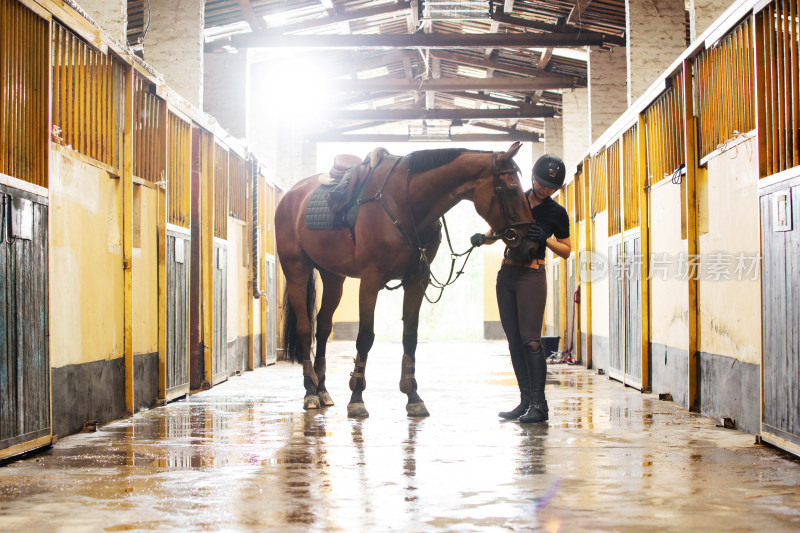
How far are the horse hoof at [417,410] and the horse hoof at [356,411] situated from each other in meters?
0.28

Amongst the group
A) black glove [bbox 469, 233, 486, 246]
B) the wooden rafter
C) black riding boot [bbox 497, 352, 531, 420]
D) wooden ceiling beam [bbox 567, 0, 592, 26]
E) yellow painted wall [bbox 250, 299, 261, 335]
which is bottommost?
black riding boot [bbox 497, 352, 531, 420]

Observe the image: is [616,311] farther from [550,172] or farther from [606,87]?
[606,87]

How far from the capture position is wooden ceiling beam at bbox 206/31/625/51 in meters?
13.5

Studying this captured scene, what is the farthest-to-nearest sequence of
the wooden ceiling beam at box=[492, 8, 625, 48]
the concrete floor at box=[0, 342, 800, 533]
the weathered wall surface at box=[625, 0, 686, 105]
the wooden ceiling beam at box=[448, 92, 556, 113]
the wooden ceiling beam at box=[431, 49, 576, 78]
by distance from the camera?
the wooden ceiling beam at box=[448, 92, 556, 113] < the wooden ceiling beam at box=[431, 49, 576, 78] < the wooden ceiling beam at box=[492, 8, 625, 48] < the weathered wall surface at box=[625, 0, 686, 105] < the concrete floor at box=[0, 342, 800, 533]

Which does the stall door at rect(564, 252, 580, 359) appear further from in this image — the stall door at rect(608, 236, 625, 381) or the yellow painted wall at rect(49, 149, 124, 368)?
the yellow painted wall at rect(49, 149, 124, 368)

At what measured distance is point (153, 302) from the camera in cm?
671

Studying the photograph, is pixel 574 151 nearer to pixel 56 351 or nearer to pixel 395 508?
pixel 56 351

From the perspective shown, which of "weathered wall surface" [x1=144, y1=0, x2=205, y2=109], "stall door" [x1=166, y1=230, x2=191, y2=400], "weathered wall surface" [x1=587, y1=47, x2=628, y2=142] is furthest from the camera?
"weathered wall surface" [x1=587, y1=47, x2=628, y2=142]

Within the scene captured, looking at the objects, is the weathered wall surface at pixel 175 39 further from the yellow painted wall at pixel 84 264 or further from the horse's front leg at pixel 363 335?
the horse's front leg at pixel 363 335

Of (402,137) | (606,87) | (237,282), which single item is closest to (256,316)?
(237,282)

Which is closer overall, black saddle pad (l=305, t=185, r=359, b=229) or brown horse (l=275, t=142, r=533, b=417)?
brown horse (l=275, t=142, r=533, b=417)

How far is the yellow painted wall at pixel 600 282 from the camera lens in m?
→ 9.98

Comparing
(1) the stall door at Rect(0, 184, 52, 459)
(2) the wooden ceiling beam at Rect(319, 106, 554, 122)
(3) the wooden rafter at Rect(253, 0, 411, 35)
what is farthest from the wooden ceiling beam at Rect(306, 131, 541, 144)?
(1) the stall door at Rect(0, 184, 52, 459)

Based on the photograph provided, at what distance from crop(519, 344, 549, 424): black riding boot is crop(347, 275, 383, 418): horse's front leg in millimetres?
1028
